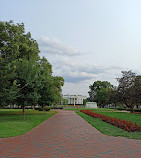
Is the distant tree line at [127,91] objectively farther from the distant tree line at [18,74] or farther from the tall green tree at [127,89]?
the distant tree line at [18,74]

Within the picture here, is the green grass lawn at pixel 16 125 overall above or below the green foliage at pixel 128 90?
below

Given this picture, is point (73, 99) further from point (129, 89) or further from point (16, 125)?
point (16, 125)

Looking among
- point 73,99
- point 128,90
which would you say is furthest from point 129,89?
point 73,99

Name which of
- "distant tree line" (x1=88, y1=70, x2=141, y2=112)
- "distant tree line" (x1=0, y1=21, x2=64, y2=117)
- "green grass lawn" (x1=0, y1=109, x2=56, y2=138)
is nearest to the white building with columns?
"distant tree line" (x1=88, y1=70, x2=141, y2=112)

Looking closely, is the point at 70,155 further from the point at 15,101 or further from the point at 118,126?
the point at 15,101

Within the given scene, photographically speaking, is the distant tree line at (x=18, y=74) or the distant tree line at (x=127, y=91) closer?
the distant tree line at (x=18, y=74)

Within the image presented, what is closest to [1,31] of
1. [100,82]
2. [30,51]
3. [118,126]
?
[30,51]

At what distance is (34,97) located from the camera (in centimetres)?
1845

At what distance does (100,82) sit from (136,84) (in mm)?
52691

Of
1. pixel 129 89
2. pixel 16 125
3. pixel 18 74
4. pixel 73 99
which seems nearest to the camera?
pixel 16 125

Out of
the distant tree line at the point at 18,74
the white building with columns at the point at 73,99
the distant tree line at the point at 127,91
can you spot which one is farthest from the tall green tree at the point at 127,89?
the white building with columns at the point at 73,99

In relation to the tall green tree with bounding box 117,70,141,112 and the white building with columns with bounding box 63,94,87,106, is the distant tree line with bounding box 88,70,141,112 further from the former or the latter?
the white building with columns with bounding box 63,94,87,106

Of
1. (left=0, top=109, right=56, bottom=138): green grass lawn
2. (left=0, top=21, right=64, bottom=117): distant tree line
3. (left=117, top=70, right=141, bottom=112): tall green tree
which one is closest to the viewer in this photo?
(left=0, top=109, right=56, bottom=138): green grass lawn

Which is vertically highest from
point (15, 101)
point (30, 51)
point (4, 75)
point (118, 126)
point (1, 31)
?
point (1, 31)
